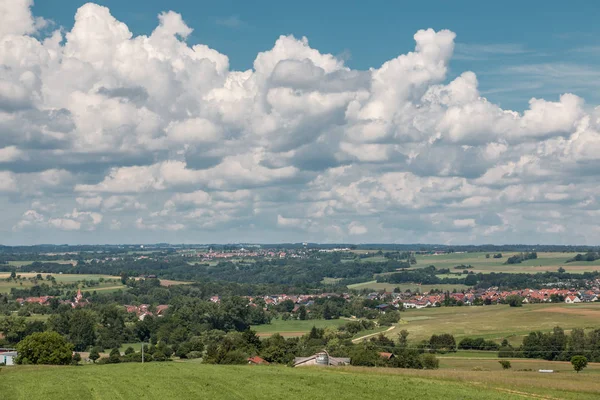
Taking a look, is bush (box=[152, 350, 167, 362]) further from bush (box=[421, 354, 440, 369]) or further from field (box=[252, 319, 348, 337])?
bush (box=[421, 354, 440, 369])

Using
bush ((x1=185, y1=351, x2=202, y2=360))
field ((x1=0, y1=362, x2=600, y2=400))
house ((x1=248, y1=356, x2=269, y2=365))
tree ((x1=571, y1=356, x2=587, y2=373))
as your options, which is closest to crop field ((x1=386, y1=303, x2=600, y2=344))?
tree ((x1=571, y1=356, x2=587, y2=373))

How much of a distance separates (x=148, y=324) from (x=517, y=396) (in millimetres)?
125939

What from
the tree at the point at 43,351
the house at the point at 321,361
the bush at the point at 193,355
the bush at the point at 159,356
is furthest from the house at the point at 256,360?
the tree at the point at 43,351

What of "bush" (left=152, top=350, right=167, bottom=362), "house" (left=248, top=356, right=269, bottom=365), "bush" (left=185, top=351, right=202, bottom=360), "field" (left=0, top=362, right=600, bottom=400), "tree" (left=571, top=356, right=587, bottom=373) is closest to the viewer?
"field" (left=0, top=362, right=600, bottom=400)

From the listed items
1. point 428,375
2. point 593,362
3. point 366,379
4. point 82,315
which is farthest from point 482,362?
point 82,315

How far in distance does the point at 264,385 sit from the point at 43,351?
152 feet

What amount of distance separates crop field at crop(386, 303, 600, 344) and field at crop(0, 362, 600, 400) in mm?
74504

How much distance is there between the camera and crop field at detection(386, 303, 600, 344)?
467 ft

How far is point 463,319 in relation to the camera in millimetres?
169375

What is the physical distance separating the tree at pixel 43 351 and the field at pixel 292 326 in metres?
71.8

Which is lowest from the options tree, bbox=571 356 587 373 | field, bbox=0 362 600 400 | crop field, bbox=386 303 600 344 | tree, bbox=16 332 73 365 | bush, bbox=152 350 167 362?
bush, bbox=152 350 167 362

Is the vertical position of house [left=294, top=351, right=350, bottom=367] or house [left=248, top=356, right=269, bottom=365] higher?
house [left=294, top=351, right=350, bottom=367]

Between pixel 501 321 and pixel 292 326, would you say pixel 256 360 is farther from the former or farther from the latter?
pixel 292 326

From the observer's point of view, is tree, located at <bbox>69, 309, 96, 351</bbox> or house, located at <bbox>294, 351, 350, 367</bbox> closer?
house, located at <bbox>294, 351, 350, 367</bbox>
